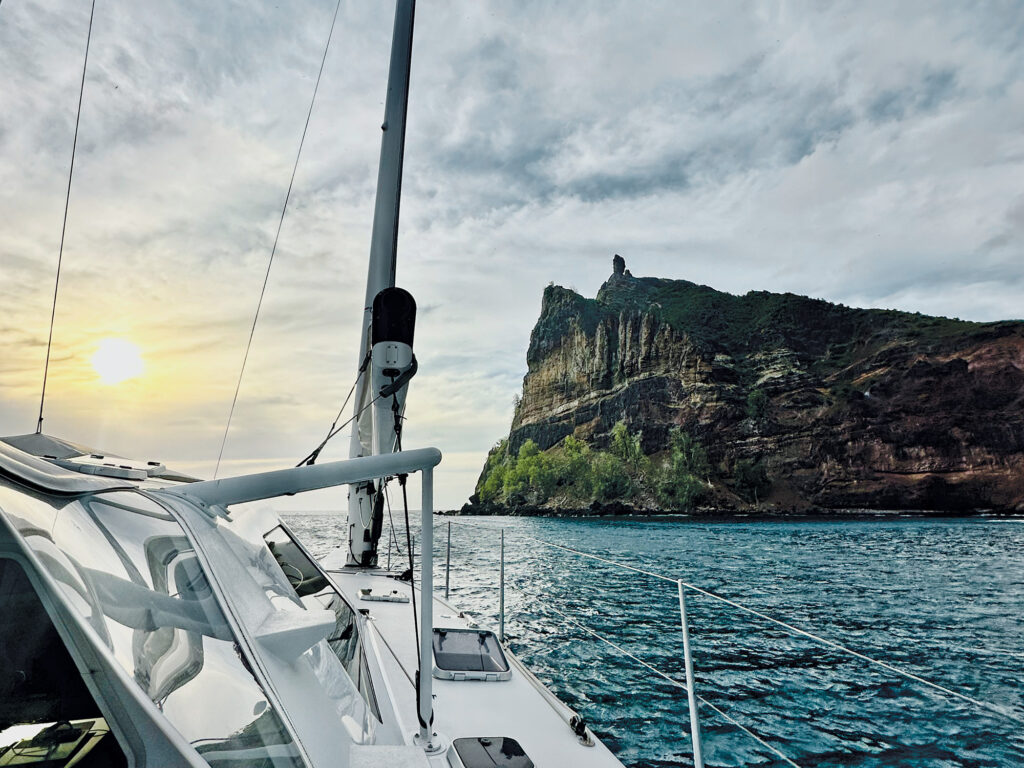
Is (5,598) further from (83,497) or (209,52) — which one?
(209,52)

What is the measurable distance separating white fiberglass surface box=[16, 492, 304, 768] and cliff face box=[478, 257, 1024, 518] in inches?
2580

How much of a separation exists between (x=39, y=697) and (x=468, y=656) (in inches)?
109

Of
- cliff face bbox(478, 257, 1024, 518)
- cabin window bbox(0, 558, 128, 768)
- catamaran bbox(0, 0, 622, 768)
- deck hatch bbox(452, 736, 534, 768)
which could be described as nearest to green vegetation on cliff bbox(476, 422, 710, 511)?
cliff face bbox(478, 257, 1024, 518)

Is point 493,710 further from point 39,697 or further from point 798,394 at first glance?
point 798,394

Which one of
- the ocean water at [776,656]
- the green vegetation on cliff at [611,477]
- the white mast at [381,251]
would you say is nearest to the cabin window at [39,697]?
the ocean water at [776,656]

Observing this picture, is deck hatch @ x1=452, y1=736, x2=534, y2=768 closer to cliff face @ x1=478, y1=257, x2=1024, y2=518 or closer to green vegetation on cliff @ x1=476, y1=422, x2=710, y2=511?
green vegetation on cliff @ x1=476, y1=422, x2=710, y2=511

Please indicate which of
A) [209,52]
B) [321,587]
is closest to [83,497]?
[321,587]

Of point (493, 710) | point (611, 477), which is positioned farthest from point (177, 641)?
point (611, 477)

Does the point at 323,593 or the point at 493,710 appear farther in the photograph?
the point at 323,593

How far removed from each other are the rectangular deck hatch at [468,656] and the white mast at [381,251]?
1.85 meters

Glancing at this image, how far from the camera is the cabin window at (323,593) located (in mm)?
2326

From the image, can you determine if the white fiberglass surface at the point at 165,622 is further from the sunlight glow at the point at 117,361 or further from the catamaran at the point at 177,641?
the sunlight glow at the point at 117,361

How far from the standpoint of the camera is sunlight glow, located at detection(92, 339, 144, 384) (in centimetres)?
280

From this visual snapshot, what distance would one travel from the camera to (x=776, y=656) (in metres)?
6.89
